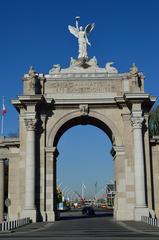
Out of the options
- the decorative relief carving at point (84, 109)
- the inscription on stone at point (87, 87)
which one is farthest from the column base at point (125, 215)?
the inscription on stone at point (87, 87)

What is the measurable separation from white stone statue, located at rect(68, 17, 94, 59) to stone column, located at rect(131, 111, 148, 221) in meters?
8.04

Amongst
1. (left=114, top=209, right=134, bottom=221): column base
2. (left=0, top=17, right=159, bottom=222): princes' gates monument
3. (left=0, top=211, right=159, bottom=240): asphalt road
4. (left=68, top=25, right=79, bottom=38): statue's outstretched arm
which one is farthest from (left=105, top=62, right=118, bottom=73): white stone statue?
(left=0, top=211, right=159, bottom=240): asphalt road

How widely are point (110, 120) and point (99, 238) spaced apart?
20.1m

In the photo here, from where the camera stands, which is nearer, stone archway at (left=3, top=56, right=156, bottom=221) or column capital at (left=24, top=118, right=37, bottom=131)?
stone archway at (left=3, top=56, right=156, bottom=221)

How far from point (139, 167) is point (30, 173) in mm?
8917

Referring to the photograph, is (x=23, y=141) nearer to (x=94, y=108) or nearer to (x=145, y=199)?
(x=94, y=108)

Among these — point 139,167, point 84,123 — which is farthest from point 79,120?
point 139,167

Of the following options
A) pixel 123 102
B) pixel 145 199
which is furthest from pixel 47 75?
pixel 145 199

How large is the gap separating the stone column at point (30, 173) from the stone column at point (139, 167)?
8.37 meters

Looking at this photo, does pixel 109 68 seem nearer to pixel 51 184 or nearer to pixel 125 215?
pixel 51 184

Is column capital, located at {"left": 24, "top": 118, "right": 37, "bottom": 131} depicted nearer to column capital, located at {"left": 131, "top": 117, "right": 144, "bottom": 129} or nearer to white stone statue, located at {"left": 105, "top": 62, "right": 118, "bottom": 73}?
white stone statue, located at {"left": 105, "top": 62, "right": 118, "bottom": 73}

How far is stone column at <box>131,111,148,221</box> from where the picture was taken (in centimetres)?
3688

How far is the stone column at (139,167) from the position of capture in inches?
1452

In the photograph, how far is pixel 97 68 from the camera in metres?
41.5
